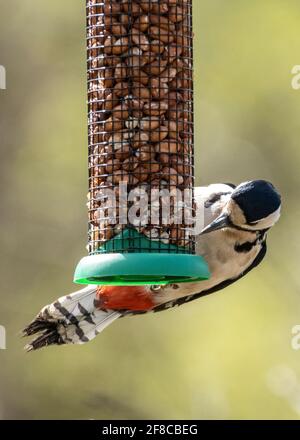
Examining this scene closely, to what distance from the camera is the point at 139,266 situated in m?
8.00

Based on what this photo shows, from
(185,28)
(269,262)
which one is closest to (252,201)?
(185,28)

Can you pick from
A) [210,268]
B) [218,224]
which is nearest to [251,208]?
[218,224]

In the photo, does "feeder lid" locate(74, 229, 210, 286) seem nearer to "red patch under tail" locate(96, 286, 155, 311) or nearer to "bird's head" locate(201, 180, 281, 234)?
"bird's head" locate(201, 180, 281, 234)

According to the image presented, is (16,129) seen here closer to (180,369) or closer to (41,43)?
(41,43)

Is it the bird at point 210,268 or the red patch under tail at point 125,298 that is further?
the red patch under tail at point 125,298

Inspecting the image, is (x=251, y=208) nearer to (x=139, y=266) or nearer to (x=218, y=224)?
(x=218, y=224)

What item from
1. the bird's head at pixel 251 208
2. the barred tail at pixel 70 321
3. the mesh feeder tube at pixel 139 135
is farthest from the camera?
the barred tail at pixel 70 321

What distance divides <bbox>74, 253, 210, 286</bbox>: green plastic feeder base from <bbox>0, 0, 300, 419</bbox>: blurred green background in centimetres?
421

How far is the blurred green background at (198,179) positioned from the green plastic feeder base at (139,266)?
421 cm

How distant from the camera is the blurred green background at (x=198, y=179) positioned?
1253 centimetres

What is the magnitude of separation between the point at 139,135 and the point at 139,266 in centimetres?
69

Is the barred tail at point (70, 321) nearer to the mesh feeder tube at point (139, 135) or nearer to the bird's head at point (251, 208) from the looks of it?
the bird's head at point (251, 208)
